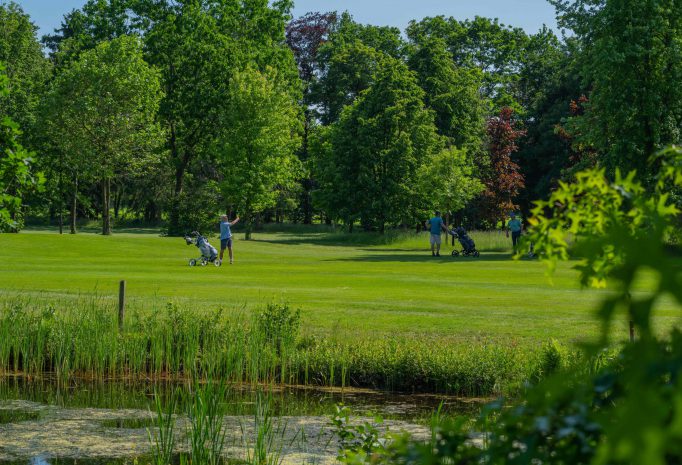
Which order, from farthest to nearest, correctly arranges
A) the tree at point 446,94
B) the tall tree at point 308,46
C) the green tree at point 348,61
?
the tall tree at point 308,46 < the green tree at point 348,61 < the tree at point 446,94

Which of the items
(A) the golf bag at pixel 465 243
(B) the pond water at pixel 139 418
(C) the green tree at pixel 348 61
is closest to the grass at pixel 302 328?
(B) the pond water at pixel 139 418

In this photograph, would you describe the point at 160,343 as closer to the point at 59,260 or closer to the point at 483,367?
the point at 483,367

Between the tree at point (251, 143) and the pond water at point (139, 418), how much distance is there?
181 feet

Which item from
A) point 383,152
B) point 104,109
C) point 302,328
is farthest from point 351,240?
point 302,328

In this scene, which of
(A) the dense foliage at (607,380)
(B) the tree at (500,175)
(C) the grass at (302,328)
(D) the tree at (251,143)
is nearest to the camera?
(A) the dense foliage at (607,380)

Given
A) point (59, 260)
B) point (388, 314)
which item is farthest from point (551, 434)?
point (59, 260)

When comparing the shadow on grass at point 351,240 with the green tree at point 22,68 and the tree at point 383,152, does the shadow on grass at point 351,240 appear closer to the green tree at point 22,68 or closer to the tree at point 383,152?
the tree at point 383,152

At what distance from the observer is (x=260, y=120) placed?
7094cm

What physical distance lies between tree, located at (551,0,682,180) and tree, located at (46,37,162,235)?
106ft

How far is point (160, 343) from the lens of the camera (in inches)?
585

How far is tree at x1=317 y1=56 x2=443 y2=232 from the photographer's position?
68.2 metres

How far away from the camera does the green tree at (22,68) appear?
7206 cm

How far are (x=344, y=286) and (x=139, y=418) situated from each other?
15014 millimetres

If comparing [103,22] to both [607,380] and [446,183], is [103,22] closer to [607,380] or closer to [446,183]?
[446,183]
